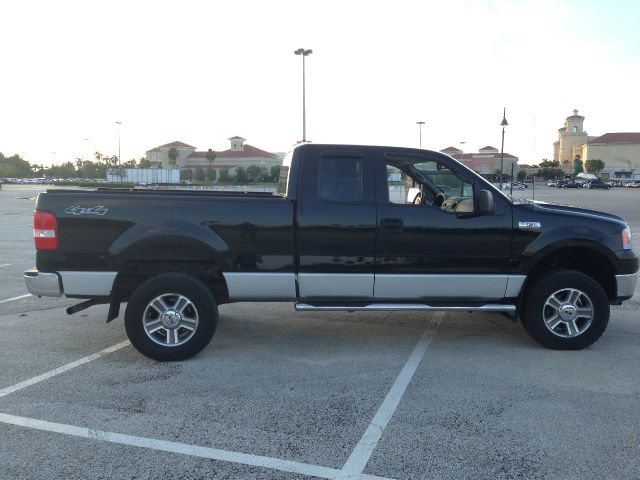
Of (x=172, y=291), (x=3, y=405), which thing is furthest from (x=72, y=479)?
(x=172, y=291)

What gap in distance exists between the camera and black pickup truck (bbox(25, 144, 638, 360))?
500 cm

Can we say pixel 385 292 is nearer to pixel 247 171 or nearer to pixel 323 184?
pixel 323 184

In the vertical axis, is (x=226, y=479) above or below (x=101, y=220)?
below

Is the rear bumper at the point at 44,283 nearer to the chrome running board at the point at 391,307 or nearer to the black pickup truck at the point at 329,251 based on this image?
the black pickup truck at the point at 329,251

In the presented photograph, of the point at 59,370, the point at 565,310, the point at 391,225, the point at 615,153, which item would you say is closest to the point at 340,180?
the point at 391,225

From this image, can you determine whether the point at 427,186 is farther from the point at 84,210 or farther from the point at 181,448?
the point at 181,448

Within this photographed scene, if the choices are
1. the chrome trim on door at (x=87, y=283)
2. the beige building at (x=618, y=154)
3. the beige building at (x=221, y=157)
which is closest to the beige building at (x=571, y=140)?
the beige building at (x=618, y=154)

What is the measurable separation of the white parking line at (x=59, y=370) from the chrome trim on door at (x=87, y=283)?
629mm

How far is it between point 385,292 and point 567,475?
2.39m

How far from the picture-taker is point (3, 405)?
412 cm

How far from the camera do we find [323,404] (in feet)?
13.7

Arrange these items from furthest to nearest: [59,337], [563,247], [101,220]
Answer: [59,337] < [563,247] < [101,220]

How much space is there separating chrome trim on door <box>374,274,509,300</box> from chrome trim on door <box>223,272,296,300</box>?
845 millimetres

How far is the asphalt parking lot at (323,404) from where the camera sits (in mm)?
3318
